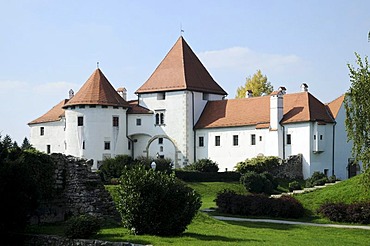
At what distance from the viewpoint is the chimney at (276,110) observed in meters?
57.2

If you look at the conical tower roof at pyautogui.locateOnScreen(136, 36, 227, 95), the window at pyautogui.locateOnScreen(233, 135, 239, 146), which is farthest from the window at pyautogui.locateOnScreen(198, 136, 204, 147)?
the conical tower roof at pyautogui.locateOnScreen(136, 36, 227, 95)

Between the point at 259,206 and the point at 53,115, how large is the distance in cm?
4160

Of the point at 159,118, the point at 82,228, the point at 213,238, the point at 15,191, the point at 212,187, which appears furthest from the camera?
the point at 159,118

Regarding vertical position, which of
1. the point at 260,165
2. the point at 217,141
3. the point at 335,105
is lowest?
the point at 260,165

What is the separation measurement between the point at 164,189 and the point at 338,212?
37.7 ft

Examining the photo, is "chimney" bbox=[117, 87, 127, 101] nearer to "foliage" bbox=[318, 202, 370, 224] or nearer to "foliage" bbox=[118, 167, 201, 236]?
"foliage" bbox=[318, 202, 370, 224]

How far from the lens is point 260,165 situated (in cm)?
5469

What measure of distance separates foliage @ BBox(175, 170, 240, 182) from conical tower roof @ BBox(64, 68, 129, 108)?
14.0m

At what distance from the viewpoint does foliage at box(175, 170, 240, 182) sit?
5029 centimetres

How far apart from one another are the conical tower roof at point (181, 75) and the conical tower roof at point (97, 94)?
3.46 metres

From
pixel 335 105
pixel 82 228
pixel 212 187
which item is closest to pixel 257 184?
pixel 212 187

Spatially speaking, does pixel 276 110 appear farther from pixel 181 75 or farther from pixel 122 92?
pixel 122 92

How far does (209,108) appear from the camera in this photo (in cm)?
6438

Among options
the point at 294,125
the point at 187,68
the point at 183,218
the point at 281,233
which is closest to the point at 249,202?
the point at 281,233
